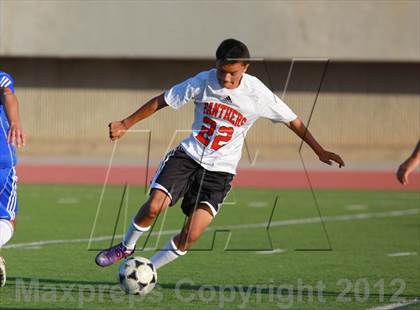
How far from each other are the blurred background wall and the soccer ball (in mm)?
22263

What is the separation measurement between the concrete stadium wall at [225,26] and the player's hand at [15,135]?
24.2 meters

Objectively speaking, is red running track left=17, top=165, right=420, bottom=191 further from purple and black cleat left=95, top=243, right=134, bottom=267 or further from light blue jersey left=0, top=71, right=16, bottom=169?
light blue jersey left=0, top=71, right=16, bottom=169

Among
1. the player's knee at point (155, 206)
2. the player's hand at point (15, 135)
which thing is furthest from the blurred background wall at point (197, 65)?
the player's hand at point (15, 135)

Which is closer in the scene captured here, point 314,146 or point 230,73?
point 230,73

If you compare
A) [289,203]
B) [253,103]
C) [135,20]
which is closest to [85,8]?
[135,20]

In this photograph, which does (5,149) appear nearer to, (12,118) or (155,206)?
(12,118)

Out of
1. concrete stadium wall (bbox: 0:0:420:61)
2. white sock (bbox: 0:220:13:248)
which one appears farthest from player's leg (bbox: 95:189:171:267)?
concrete stadium wall (bbox: 0:0:420:61)

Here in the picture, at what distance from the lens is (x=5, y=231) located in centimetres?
913

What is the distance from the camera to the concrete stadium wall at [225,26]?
106 ft

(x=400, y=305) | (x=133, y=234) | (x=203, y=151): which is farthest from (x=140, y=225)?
(x=400, y=305)

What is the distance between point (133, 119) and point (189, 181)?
76cm

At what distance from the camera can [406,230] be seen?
1602 cm

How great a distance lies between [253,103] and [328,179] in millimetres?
16752

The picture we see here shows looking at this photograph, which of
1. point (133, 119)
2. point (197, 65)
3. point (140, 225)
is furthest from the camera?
point (197, 65)
